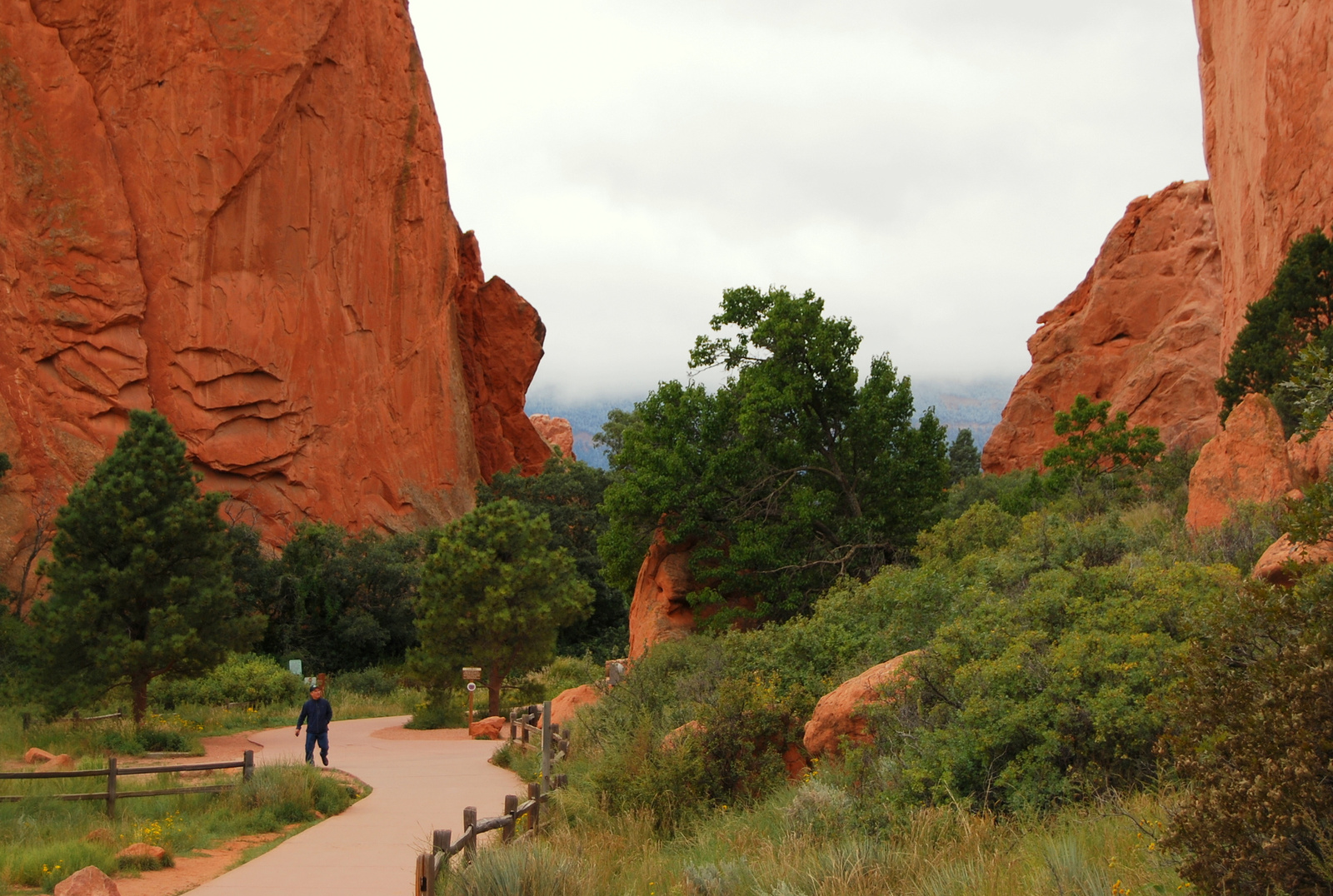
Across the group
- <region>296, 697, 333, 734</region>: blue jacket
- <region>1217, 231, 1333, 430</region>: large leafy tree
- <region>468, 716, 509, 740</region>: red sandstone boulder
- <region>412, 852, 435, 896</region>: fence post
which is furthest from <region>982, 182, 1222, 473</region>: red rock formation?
<region>412, 852, 435, 896</region>: fence post

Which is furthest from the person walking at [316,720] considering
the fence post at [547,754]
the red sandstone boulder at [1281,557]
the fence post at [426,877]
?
the red sandstone boulder at [1281,557]

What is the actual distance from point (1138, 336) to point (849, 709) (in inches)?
1994

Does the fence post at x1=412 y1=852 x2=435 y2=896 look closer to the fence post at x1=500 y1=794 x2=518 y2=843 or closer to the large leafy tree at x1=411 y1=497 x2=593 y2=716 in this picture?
the fence post at x1=500 y1=794 x2=518 y2=843

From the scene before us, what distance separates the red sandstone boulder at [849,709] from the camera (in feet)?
29.5

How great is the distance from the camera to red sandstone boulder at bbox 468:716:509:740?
75.4ft

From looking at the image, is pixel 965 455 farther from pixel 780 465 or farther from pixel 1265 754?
pixel 1265 754

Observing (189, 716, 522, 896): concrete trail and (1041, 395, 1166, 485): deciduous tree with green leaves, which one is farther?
(1041, 395, 1166, 485): deciduous tree with green leaves

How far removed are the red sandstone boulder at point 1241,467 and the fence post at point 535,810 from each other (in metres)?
9.48

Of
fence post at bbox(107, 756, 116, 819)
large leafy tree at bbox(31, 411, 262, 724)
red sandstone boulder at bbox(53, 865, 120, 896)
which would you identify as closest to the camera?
red sandstone boulder at bbox(53, 865, 120, 896)

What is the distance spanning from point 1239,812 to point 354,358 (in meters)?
42.3

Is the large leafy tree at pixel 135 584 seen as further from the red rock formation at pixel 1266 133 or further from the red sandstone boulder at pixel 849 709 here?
the red rock formation at pixel 1266 133

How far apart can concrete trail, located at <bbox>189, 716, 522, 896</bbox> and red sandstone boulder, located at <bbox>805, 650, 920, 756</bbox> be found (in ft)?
13.4

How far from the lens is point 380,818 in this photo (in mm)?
12703

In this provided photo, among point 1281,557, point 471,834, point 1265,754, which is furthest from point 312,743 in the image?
point 1265,754
